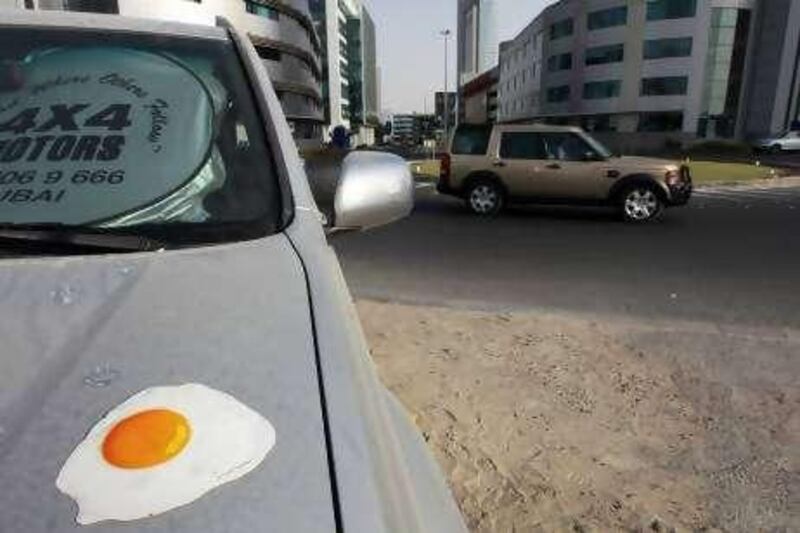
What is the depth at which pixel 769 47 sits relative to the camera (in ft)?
205

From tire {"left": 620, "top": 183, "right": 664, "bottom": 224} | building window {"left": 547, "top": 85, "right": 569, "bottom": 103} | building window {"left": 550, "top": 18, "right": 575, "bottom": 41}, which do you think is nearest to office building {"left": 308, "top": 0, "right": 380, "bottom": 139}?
building window {"left": 547, "top": 85, "right": 569, "bottom": 103}

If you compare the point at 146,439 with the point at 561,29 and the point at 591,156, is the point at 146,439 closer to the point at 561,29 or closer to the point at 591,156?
the point at 591,156

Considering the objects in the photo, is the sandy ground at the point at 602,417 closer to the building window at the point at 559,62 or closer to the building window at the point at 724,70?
the building window at the point at 724,70

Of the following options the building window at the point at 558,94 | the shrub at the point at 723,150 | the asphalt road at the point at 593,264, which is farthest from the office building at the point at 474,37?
the asphalt road at the point at 593,264

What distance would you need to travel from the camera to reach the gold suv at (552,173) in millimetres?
12320

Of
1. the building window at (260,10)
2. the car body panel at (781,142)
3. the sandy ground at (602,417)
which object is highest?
the building window at (260,10)

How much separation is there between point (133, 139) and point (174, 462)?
4.22 ft

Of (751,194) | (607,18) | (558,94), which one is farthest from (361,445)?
(558,94)

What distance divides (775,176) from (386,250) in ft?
58.4

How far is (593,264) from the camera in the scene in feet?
26.5

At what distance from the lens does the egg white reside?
2.81ft

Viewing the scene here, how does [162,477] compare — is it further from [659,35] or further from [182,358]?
[659,35]

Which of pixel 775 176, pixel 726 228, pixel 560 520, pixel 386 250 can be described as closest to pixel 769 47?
pixel 775 176

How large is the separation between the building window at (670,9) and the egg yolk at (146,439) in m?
71.2
